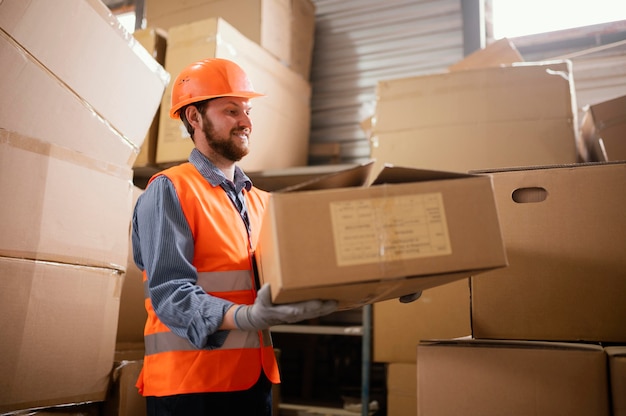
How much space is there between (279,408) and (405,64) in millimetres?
2330

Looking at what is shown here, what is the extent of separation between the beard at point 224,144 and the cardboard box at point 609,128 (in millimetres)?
1532

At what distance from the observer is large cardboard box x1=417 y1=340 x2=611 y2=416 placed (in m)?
1.32

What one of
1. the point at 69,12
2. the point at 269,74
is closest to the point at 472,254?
the point at 69,12

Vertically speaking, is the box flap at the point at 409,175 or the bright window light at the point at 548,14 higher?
the bright window light at the point at 548,14

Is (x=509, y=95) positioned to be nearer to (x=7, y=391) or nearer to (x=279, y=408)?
(x=279, y=408)

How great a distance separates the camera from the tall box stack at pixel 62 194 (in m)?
1.68

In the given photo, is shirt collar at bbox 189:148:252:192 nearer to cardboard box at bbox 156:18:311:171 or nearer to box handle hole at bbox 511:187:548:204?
box handle hole at bbox 511:187:548:204

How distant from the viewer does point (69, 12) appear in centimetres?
184

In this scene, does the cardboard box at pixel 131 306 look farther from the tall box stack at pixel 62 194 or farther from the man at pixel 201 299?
the man at pixel 201 299

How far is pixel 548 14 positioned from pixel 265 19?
1767mm

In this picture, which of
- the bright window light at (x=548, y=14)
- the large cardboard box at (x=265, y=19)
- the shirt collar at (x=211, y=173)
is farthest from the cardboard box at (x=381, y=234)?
the bright window light at (x=548, y=14)

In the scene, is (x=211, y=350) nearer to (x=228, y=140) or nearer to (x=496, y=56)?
(x=228, y=140)

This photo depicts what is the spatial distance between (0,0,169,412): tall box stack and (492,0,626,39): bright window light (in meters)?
2.48

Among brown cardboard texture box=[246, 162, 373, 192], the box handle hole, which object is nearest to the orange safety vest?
the box handle hole
